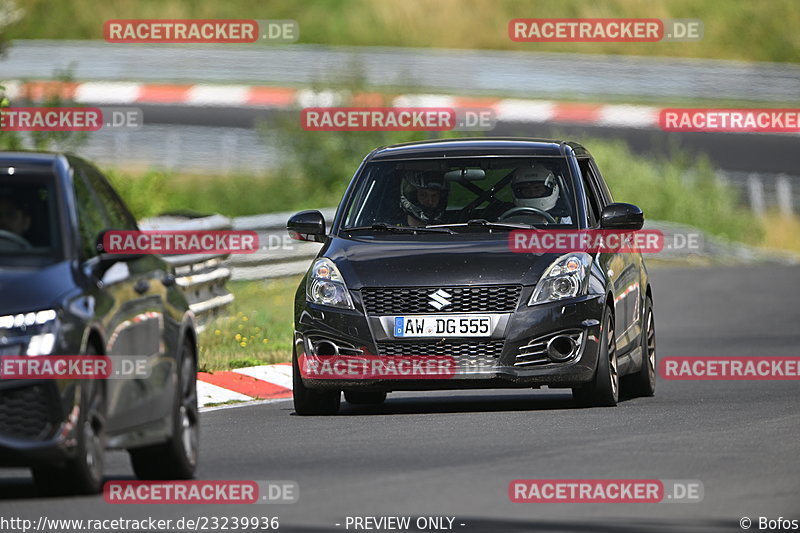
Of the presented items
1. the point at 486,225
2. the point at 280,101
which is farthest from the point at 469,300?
→ the point at 280,101

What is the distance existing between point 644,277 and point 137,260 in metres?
6.69

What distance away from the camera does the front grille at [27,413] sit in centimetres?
922

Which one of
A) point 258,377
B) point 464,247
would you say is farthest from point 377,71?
point 464,247

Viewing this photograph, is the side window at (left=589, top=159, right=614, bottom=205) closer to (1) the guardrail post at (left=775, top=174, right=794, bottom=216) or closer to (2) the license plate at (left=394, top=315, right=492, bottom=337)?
(2) the license plate at (left=394, top=315, right=492, bottom=337)

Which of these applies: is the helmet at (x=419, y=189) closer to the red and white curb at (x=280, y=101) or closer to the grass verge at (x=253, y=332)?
the grass verge at (x=253, y=332)

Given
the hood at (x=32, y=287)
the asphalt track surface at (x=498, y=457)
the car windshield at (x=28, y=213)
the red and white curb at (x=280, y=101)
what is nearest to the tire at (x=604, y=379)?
the asphalt track surface at (x=498, y=457)

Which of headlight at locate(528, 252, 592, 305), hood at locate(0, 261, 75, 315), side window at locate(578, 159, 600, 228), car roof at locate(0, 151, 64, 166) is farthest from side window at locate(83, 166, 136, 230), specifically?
side window at locate(578, 159, 600, 228)

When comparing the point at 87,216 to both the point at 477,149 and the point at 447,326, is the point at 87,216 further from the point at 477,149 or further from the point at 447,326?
the point at 477,149

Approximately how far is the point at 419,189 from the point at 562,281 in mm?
1585

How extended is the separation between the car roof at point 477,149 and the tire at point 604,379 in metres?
1.51

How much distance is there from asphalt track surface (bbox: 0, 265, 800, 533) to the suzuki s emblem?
0.74m

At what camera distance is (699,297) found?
86.0 feet

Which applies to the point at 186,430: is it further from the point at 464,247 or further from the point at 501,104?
the point at 501,104

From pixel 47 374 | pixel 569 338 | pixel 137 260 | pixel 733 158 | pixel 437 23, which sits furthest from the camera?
pixel 437 23
